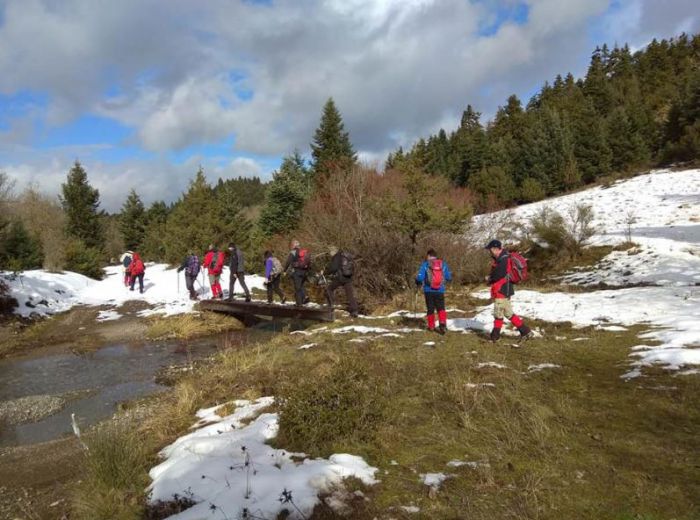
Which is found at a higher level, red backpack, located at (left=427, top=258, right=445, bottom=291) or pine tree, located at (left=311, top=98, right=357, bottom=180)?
pine tree, located at (left=311, top=98, right=357, bottom=180)

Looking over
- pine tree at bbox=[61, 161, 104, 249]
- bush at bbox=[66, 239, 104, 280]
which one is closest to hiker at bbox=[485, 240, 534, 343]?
bush at bbox=[66, 239, 104, 280]

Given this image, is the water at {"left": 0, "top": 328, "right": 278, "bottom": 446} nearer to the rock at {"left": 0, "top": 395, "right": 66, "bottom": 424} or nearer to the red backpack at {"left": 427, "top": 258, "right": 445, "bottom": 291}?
the rock at {"left": 0, "top": 395, "right": 66, "bottom": 424}

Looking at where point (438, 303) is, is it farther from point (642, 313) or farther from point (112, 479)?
point (112, 479)

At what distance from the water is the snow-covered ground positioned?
13.7 ft

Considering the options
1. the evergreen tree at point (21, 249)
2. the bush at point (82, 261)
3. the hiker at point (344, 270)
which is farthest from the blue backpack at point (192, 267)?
the bush at point (82, 261)

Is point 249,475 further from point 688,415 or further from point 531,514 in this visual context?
point 688,415

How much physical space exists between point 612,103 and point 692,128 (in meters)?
18.6

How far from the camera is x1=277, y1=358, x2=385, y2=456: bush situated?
4453mm

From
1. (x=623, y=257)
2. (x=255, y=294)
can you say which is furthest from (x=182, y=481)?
(x=623, y=257)

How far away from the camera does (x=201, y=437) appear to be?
16.7 feet

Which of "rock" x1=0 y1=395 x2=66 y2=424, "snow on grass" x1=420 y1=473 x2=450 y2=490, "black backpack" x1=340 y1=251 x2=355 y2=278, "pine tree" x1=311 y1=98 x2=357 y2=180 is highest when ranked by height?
"pine tree" x1=311 y1=98 x2=357 y2=180

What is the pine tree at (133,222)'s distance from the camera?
146 feet

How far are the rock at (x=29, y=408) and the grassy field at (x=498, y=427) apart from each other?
2.43m

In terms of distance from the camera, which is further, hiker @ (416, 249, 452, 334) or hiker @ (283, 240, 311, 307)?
hiker @ (283, 240, 311, 307)
